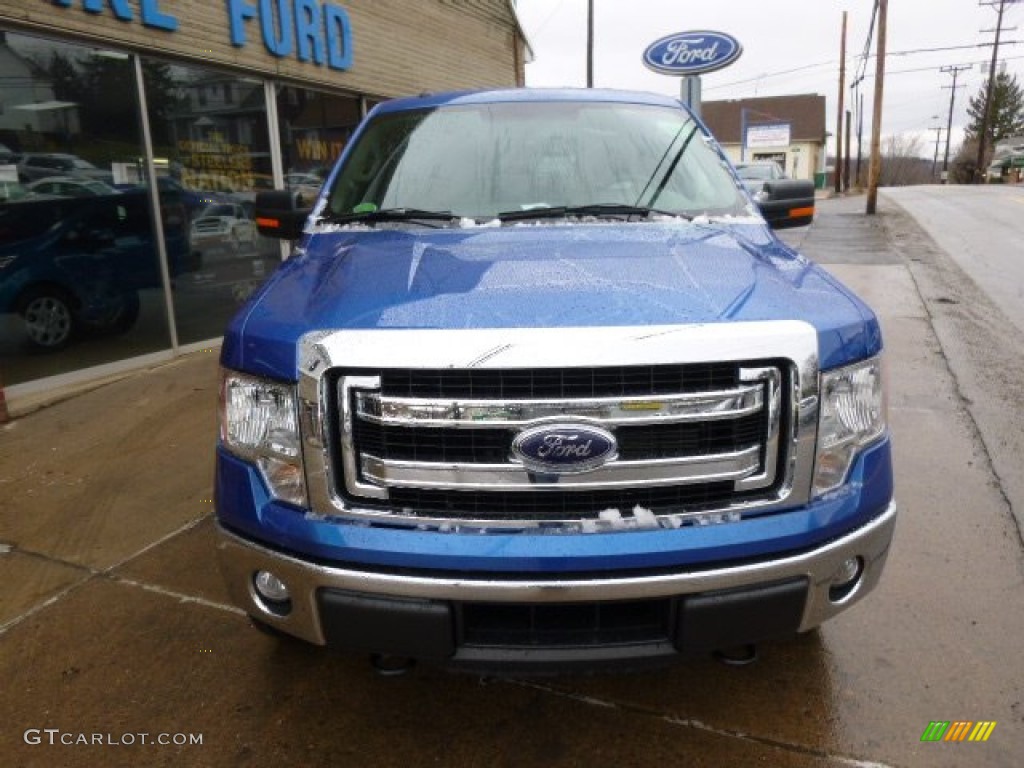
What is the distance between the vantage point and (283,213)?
12.0 feet

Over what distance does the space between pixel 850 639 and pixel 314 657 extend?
189 cm

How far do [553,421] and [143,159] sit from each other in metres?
6.23

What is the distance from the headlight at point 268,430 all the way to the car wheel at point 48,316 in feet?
16.1

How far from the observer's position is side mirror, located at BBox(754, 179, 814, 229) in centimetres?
373

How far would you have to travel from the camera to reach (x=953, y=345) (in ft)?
22.6

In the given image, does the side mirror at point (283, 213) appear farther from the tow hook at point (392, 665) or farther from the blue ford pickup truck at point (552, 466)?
the tow hook at point (392, 665)

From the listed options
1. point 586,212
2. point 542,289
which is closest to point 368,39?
point 586,212

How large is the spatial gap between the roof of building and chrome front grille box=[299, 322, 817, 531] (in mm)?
63657

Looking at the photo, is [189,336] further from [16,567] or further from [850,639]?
[850,639]

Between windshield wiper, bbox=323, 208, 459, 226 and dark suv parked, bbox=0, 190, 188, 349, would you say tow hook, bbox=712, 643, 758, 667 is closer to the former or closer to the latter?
windshield wiper, bbox=323, 208, 459, 226

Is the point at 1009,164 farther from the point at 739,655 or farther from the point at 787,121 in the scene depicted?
the point at 739,655

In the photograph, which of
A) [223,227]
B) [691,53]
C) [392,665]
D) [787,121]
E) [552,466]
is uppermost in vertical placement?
[787,121]

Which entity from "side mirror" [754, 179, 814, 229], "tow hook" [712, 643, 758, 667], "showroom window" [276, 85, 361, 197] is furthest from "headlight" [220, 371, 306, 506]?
"showroom window" [276, 85, 361, 197]

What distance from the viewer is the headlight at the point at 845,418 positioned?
1.98 m
